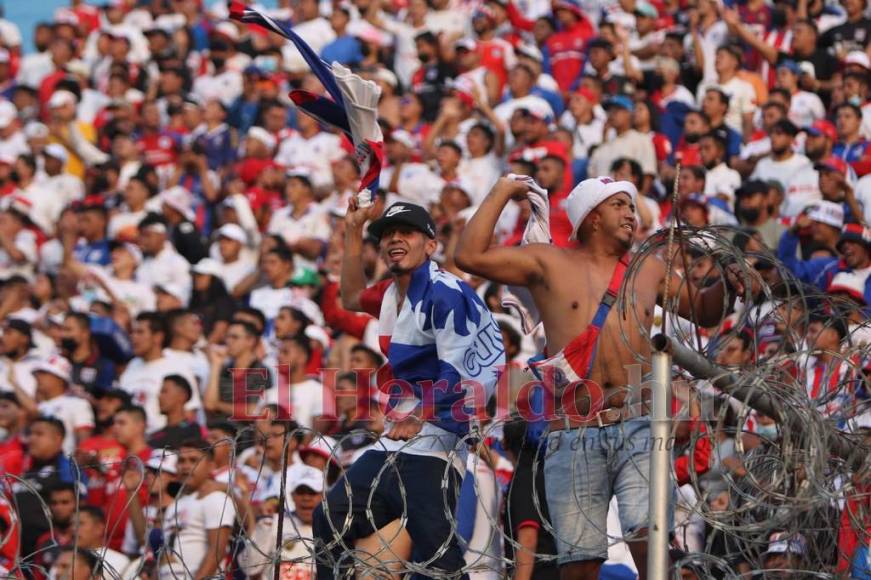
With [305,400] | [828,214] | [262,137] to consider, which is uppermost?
[262,137]

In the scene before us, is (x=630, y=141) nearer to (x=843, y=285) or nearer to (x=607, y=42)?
(x=607, y=42)

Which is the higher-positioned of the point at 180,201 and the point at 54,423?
the point at 180,201

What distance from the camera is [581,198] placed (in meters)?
6.83

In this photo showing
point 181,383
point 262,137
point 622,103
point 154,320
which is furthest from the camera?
point 262,137

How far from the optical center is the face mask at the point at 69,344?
13.8m

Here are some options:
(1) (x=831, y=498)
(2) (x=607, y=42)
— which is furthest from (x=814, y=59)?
(1) (x=831, y=498)

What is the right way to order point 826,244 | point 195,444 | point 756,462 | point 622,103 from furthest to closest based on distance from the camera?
point 622,103 → point 826,244 → point 195,444 → point 756,462

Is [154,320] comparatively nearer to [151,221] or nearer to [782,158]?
[151,221]

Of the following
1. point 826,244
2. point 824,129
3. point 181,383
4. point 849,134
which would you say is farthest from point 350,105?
point 824,129

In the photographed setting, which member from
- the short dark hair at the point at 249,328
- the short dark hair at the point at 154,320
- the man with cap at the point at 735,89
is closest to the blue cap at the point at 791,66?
the man with cap at the point at 735,89

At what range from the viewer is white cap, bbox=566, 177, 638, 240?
22.3 ft

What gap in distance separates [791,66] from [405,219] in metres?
8.37

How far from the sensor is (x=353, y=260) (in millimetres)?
7750

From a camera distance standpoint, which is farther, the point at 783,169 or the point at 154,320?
the point at 154,320
